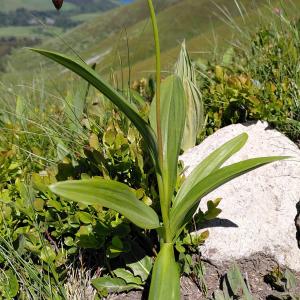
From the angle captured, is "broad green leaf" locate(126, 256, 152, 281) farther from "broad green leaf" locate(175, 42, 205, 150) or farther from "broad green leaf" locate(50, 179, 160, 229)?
"broad green leaf" locate(175, 42, 205, 150)

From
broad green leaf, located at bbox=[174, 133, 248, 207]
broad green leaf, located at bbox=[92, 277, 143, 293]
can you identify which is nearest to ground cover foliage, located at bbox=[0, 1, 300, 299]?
broad green leaf, located at bbox=[92, 277, 143, 293]

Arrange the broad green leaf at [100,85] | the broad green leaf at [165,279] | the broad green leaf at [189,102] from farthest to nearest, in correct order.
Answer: the broad green leaf at [189,102] < the broad green leaf at [165,279] < the broad green leaf at [100,85]

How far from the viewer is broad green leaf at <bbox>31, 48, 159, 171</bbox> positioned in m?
1.56

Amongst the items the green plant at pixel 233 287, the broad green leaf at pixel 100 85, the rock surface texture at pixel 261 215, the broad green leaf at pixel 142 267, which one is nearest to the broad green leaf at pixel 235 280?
the green plant at pixel 233 287

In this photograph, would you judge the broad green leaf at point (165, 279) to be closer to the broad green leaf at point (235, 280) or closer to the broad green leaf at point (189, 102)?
the broad green leaf at point (235, 280)

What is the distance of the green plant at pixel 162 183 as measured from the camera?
1.63m

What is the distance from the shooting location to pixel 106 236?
210cm

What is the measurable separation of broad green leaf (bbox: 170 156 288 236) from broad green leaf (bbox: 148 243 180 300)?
0.52ft

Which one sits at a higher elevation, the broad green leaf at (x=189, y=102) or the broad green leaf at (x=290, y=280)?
the broad green leaf at (x=189, y=102)

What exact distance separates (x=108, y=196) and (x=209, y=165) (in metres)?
0.57

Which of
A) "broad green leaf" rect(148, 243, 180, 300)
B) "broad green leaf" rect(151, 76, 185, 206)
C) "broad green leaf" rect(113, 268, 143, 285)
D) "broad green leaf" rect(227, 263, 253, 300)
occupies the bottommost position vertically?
"broad green leaf" rect(227, 263, 253, 300)

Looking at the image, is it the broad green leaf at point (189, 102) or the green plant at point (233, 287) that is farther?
the broad green leaf at point (189, 102)

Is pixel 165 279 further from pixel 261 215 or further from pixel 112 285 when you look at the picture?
pixel 261 215

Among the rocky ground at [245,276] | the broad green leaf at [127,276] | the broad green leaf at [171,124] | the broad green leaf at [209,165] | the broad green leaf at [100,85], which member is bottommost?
the rocky ground at [245,276]
